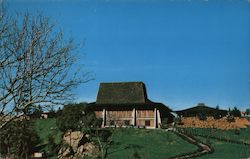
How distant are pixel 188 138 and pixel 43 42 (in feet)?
119

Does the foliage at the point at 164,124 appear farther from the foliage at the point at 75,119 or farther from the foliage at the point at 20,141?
the foliage at the point at 20,141

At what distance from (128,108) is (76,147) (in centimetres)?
1714

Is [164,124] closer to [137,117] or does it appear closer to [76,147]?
[137,117]

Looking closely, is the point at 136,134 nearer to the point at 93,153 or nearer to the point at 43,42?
the point at 93,153

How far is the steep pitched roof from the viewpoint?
64.2 meters

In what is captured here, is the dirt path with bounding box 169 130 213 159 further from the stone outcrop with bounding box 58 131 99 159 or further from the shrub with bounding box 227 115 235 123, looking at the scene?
the stone outcrop with bounding box 58 131 99 159

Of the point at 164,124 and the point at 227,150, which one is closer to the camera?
the point at 227,150

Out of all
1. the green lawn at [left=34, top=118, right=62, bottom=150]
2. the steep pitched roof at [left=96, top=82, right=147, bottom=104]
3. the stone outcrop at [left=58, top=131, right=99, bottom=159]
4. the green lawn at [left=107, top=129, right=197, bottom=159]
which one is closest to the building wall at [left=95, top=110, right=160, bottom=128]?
the steep pitched roof at [left=96, top=82, right=147, bottom=104]

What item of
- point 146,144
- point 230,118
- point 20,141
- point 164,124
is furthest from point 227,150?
point 20,141

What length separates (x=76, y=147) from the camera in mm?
48406

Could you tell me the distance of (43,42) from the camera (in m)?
16.2

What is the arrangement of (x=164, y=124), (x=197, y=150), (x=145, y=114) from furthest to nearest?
(x=145, y=114) < (x=164, y=124) < (x=197, y=150)

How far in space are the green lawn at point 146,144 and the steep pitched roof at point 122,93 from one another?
1087 centimetres

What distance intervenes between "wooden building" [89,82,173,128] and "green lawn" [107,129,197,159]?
7.68 m
